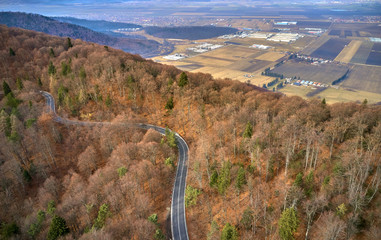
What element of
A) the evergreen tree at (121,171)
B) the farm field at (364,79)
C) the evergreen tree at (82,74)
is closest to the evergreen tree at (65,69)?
the evergreen tree at (82,74)

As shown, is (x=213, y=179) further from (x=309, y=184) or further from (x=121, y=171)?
(x=121, y=171)

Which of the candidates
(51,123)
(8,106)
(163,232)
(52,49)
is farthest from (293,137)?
(52,49)

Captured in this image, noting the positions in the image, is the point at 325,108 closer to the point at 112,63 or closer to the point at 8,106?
the point at 112,63

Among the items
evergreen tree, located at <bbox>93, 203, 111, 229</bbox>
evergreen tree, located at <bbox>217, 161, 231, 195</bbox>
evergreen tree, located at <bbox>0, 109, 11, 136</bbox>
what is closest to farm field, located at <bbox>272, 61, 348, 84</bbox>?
evergreen tree, located at <bbox>217, 161, 231, 195</bbox>

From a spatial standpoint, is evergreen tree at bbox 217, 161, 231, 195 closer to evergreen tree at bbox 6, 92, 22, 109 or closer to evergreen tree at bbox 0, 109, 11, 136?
evergreen tree at bbox 0, 109, 11, 136

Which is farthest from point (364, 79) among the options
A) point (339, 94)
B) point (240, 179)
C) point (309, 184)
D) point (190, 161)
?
point (240, 179)
